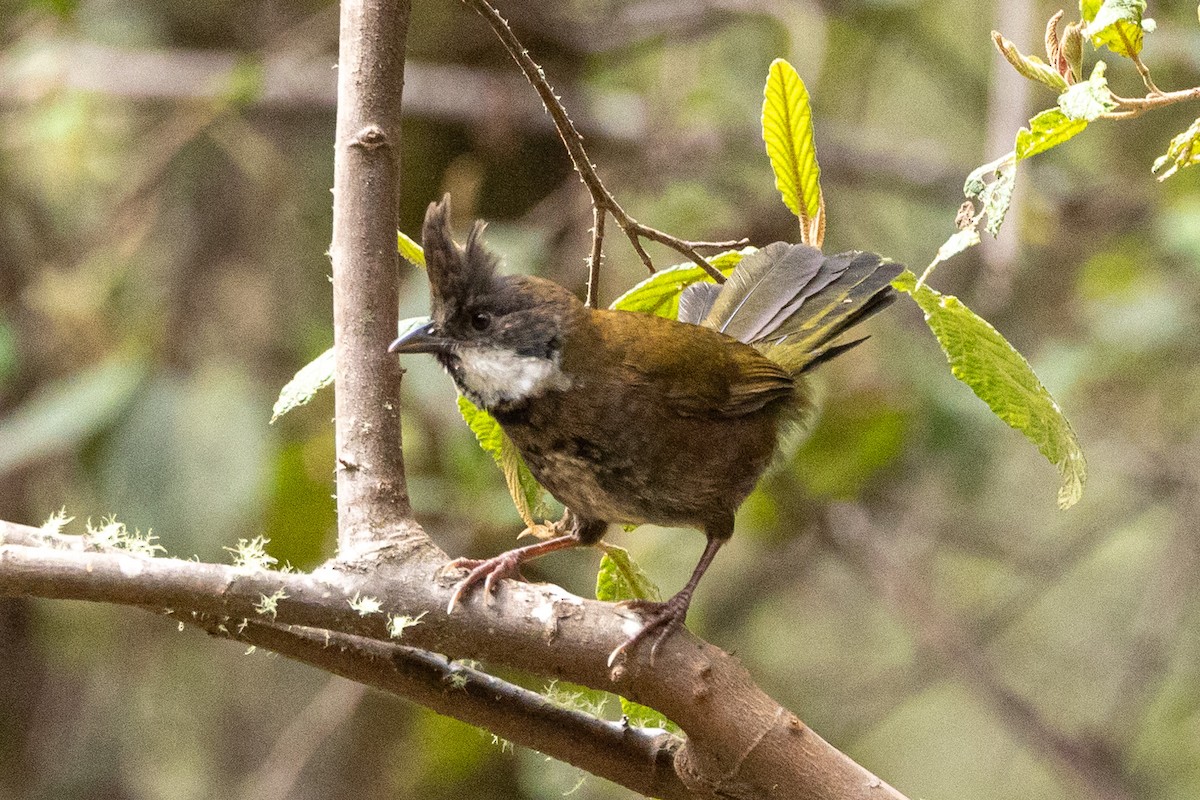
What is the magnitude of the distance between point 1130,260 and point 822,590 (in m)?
2.33

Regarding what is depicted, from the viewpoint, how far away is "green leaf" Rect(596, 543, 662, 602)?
2.08 m

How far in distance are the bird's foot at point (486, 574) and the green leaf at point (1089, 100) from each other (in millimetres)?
857

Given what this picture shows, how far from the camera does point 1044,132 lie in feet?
4.50

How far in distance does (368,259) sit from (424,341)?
Result: 0.42m

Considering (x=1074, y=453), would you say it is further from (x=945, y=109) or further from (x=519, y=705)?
(x=945, y=109)

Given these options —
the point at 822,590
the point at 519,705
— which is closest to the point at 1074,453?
the point at 519,705

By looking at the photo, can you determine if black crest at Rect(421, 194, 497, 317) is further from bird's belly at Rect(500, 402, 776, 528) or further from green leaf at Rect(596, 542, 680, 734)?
green leaf at Rect(596, 542, 680, 734)

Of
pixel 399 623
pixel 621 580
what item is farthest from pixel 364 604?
pixel 621 580

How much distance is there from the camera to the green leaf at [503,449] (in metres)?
2.26

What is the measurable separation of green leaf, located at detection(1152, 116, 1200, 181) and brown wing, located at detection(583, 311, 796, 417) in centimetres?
116

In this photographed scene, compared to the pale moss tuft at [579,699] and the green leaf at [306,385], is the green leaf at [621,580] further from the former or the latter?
the green leaf at [306,385]

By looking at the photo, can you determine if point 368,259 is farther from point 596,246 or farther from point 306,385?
point 596,246

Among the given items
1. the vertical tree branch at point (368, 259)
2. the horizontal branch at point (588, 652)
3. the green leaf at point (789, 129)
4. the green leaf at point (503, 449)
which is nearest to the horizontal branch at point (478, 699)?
the horizontal branch at point (588, 652)

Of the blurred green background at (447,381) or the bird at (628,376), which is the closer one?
the bird at (628,376)
